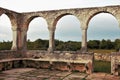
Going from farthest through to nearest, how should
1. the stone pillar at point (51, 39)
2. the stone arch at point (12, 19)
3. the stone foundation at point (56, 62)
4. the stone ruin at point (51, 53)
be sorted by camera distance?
1. the stone arch at point (12, 19)
2. the stone pillar at point (51, 39)
3. the stone ruin at point (51, 53)
4. the stone foundation at point (56, 62)

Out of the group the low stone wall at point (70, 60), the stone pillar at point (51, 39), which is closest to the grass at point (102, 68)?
the low stone wall at point (70, 60)

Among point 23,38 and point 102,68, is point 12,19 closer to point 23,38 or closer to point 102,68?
point 23,38

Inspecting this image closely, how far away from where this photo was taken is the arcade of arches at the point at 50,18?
15.2 m

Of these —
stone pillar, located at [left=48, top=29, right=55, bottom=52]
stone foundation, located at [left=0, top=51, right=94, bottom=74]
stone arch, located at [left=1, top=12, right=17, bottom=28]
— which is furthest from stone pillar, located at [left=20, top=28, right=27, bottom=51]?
stone foundation, located at [left=0, top=51, right=94, bottom=74]

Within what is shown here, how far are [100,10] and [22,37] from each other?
699cm

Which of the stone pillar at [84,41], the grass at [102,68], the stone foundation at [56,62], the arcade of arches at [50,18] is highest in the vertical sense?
the arcade of arches at [50,18]

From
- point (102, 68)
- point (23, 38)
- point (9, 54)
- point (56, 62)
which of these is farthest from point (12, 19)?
point (102, 68)

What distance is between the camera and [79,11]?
→ 15789 millimetres

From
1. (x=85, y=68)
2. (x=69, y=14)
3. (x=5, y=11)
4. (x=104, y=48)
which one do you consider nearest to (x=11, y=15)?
(x=5, y=11)

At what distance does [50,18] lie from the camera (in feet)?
54.9

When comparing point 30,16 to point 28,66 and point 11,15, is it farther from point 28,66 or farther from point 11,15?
point 28,66

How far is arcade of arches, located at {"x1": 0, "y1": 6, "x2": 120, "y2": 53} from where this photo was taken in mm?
15214

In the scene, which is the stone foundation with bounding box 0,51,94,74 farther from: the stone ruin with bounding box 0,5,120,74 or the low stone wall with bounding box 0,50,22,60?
the low stone wall with bounding box 0,50,22,60

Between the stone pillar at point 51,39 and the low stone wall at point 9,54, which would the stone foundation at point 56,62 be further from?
the stone pillar at point 51,39
